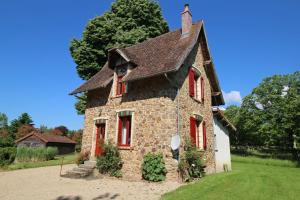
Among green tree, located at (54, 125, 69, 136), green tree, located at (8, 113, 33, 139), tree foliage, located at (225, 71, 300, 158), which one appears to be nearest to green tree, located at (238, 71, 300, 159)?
tree foliage, located at (225, 71, 300, 158)

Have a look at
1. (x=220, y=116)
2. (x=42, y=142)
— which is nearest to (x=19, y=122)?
(x=42, y=142)

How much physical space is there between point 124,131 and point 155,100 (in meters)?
2.59

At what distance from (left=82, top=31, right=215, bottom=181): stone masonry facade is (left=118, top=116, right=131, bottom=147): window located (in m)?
0.29

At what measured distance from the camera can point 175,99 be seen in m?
10.7

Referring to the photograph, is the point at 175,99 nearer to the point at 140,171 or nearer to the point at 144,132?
the point at 144,132

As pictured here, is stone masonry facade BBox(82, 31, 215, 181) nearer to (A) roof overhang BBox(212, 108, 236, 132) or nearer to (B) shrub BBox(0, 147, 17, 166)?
(A) roof overhang BBox(212, 108, 236, 132)

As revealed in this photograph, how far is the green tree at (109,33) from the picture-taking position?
21.8 meters

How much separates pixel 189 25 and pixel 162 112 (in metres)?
6.17

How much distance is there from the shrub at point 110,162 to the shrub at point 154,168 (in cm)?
167

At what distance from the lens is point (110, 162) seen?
11.1m

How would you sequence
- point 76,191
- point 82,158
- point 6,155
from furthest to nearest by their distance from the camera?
point 6,155 < point 82,158 < point 76,191

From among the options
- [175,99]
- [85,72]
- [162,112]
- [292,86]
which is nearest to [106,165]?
[162,112]

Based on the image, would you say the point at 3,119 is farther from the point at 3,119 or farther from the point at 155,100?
the point at 155,100

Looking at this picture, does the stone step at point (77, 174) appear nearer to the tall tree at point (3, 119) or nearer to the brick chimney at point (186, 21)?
the brick chimney at point (186, 21)
